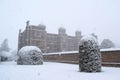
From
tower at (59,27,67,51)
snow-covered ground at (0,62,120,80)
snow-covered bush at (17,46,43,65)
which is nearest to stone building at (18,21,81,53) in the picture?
tower at (59,27,67,51)

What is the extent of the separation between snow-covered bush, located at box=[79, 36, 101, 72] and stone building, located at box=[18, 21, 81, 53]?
126 feet

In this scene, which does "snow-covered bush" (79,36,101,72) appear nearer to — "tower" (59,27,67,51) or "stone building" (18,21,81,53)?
"stone building" (18,21,81,53)

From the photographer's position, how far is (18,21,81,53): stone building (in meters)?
50.0

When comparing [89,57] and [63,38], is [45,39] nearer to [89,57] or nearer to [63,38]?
[63,38]

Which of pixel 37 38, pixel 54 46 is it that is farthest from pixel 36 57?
pixel 54 46

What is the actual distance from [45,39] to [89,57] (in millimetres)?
42435

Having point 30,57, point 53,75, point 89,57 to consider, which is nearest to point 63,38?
point 30,57

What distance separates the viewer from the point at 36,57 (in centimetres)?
2081

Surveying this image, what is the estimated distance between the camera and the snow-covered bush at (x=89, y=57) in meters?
12.0

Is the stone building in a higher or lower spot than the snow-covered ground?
higher

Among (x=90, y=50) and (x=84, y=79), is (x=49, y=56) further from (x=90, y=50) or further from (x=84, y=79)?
(x=84, y=79)

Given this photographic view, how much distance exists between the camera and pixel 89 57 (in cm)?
1216

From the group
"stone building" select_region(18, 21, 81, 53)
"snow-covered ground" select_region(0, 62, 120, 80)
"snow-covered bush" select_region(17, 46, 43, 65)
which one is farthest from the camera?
"stone building" select_region(18, 21, 81, 53)

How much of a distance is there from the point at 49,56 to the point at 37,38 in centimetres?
1964
